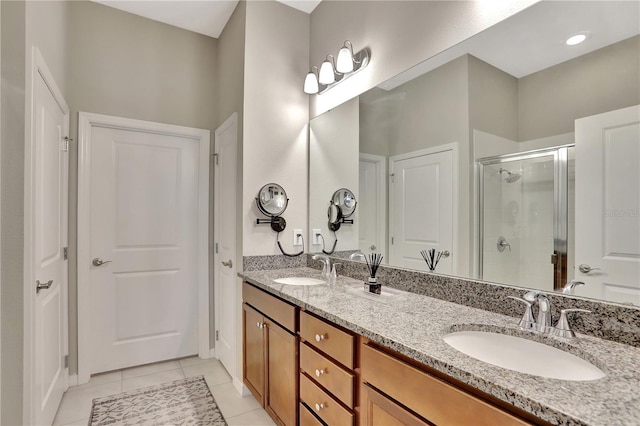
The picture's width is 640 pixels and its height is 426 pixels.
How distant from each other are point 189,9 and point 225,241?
74.2 inches

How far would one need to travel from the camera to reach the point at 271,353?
1814 mm

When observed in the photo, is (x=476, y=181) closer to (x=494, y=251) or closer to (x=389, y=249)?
(x=494, y=251)

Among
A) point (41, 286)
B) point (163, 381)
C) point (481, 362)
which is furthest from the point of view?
point (163, 381)

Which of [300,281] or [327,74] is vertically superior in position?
[327,74]

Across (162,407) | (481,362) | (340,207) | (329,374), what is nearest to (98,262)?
(162,407)

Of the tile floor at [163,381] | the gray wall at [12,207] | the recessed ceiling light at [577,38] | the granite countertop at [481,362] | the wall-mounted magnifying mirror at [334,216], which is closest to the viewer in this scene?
the granite countertop at [481,362]

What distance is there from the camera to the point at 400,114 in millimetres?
1848

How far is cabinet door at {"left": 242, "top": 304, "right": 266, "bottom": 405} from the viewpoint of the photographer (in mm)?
1928

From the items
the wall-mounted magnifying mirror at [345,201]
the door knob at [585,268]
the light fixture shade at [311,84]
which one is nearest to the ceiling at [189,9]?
the light fixture shade at [311,84]

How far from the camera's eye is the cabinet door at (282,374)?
1.58 meters

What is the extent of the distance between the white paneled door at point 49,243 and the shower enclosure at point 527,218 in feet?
6.88

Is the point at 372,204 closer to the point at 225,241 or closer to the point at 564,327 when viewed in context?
the point at 564,327

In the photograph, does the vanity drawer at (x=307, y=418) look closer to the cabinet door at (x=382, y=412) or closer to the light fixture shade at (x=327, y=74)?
the cabinet door at (x=382, y=412)

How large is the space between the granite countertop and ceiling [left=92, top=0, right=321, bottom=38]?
2232mm
